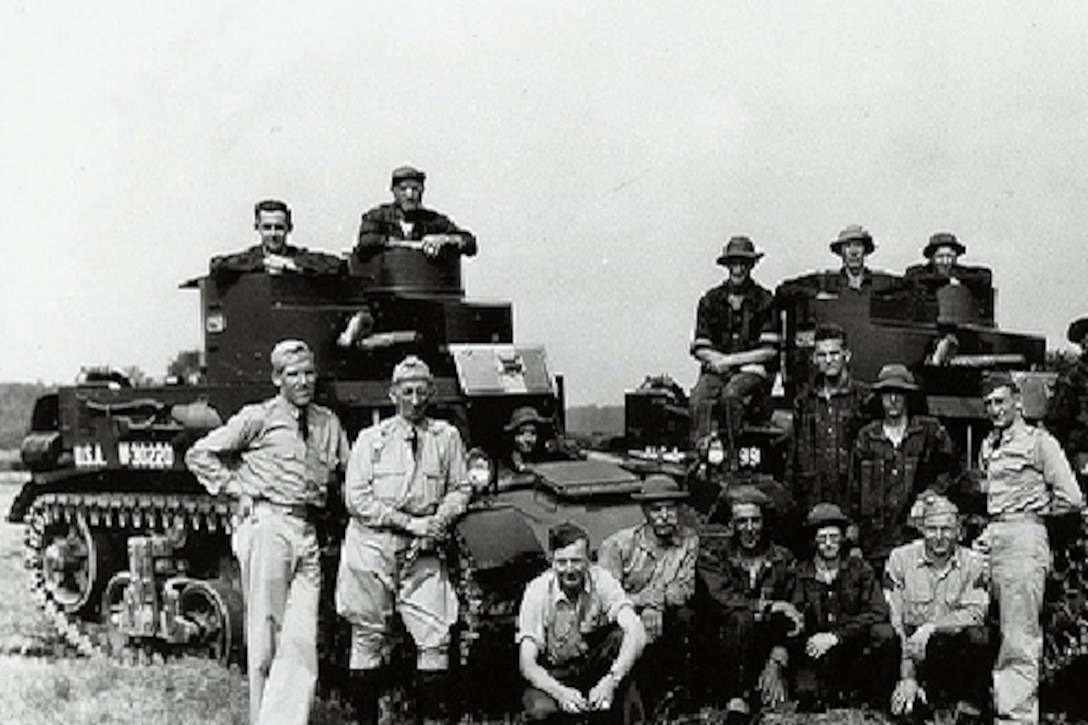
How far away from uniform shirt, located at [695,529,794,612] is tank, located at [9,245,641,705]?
1263 millimetres

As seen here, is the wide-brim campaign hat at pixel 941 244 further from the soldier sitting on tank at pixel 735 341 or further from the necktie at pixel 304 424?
the necktie at pixel 304 424

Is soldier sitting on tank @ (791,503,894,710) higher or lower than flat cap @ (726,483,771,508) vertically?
lower

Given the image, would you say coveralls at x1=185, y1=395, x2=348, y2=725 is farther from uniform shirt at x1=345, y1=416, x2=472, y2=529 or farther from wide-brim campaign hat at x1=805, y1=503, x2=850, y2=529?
wide-brim campaign hat at x1=805, y1=503, x2=850, y2=529

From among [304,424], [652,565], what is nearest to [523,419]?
[652,565]

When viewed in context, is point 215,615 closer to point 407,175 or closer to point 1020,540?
point 407,175

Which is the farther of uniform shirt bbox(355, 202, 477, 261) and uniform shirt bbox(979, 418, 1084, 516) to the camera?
uniform shirt bbox(355, 202, 477, 261)

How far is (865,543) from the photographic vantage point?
9930 millimetres

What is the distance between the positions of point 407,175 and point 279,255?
1.22 m

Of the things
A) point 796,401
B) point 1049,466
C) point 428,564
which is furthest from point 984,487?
point 428,564

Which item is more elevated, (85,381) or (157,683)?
(85,381)

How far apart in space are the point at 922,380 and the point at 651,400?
10.2 feet

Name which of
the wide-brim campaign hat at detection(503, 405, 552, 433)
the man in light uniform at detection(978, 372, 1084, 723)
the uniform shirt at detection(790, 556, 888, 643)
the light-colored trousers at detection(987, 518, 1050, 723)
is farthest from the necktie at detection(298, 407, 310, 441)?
the light-colored trousers at detection(987, 518, 1050, 723)

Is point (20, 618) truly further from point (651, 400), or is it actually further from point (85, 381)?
point (651, 400)

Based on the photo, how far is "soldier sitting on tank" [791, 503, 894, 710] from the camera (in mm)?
8828
